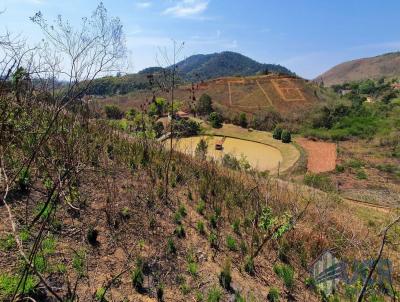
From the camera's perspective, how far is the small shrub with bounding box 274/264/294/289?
22.3 feet

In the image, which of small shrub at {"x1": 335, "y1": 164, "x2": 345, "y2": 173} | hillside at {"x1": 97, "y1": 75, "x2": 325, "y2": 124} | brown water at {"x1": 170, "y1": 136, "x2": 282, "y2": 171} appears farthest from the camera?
hillside at {"x1": 97, "y1": 75, "x2": 325, "y2": 124}

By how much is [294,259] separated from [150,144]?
17.7ft

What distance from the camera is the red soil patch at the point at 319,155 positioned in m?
33.3

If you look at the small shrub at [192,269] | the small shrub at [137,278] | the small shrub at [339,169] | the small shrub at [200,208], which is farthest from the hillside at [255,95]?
the small shrub at [137,278]

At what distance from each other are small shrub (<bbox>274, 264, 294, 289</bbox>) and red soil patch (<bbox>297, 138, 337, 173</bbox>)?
25821 millimetres

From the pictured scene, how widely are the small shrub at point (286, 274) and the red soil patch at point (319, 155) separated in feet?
84.7

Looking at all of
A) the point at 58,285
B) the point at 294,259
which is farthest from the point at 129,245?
the point at 294,259

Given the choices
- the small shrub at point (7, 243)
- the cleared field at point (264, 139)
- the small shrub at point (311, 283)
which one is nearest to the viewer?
the small shrub at point (7, 243)

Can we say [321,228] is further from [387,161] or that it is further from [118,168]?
[387,161]

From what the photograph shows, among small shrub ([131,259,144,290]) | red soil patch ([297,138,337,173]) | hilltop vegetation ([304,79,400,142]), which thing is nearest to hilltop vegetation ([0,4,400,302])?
small shrub ([131,259,144,290])

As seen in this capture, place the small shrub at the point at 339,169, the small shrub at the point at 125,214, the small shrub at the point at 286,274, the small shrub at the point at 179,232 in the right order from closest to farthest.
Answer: the small shrub at the point at 286,274
the small shrub at the point at 125,214
the small shrub at the point at 179,232
the small shrub at the point at 339,169

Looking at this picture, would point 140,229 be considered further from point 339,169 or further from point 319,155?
point 319,155

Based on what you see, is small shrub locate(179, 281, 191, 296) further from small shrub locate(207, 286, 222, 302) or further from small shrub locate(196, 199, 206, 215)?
small shrub locate(196, 199, 206, 215)

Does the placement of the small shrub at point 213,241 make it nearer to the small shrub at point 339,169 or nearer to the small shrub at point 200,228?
the small shrub at point 200,228
